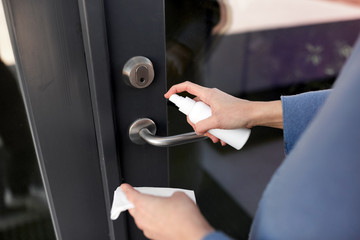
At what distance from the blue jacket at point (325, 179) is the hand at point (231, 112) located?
19 cm

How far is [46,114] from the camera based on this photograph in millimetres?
521

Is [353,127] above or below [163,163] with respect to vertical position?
above

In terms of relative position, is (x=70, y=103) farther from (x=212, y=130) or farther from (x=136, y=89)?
(x=212, y=130)

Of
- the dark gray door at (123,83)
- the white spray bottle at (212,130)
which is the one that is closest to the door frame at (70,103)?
the dark gray door at (123,83)

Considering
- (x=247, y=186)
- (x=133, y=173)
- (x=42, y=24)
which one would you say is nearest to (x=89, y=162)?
(x=133, y=173)

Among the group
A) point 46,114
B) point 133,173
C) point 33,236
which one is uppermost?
point 46,114

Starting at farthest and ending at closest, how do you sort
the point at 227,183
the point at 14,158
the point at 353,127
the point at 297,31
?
the point at 227,183 < the point at 297,31 < the point at 14,158 < the point at 353,127

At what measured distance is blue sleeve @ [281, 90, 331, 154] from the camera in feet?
1.61

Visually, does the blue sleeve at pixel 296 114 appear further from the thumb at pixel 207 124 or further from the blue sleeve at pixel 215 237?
the blue sleeve at pixel 215 237

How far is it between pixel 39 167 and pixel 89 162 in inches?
4.1

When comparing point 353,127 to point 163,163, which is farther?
point 163,163

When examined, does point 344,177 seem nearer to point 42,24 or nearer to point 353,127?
point 353,127

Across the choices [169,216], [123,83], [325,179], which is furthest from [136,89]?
[325,179]

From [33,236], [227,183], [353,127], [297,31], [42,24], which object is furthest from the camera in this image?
[227,183]
